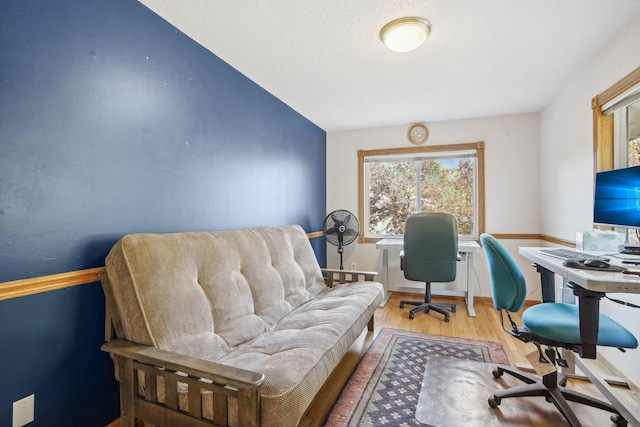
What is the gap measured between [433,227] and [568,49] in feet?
5.70

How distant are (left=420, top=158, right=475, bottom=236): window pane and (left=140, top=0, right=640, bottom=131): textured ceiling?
35.0 inches

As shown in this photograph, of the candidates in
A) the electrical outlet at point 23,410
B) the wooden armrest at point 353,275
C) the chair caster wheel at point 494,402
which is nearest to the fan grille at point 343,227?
the wooden armrest at point 353,275

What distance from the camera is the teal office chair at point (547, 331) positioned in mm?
1426

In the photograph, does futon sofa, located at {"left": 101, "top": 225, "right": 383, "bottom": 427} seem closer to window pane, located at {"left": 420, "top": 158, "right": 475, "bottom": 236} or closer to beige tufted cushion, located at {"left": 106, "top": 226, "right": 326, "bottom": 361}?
beige tufted cushion, located at {"left": 106, "top": 226, "right": 326, "bottom": 361}

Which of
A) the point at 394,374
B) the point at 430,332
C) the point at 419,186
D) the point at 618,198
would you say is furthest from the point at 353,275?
the point at 618,198

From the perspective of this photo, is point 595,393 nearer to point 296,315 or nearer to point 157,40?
point 296,315

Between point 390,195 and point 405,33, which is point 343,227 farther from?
point 405,33

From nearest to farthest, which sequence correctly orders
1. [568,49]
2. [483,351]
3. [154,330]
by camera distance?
[154,330]
[568,49]
[483,351]

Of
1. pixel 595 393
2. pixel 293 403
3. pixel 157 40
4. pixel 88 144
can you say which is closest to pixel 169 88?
pixel 157 40

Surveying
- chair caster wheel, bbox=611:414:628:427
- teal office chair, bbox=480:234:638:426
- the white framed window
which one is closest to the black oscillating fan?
the white framed window

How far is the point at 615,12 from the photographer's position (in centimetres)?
179

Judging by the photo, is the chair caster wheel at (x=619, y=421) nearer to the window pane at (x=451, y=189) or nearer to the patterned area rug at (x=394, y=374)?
the patterned area rug at (x=394, y=374)

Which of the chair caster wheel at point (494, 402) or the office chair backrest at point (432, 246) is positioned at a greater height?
the office chair backrest at point (432, 246)

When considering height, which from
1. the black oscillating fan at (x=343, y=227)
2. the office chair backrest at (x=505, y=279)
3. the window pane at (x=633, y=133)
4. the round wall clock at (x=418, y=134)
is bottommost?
the office chair backrest at (x=505, y=279)
